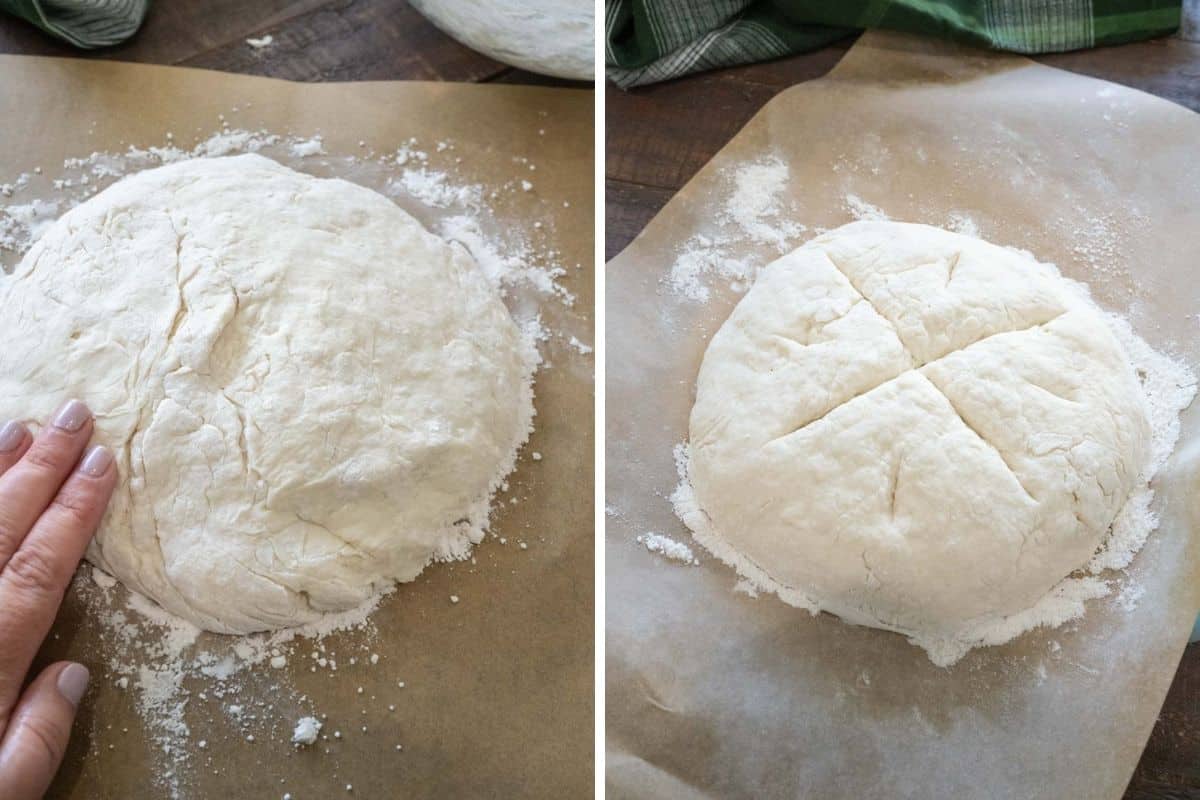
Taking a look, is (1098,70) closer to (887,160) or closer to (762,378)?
(887,160)

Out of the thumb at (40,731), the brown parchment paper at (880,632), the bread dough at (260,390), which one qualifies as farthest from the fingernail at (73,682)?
the brown parchment paper at (880,632)

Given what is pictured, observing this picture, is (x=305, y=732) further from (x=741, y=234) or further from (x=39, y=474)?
(x=741, y=234)

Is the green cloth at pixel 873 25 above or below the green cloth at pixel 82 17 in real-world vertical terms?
below

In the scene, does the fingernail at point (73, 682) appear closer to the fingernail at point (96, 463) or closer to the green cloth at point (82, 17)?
the fingernail at point (96, 463)

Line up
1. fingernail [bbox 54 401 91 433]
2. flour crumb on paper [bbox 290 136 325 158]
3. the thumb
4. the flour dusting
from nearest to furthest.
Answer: the thumb < fingernail [bbox 54 401 91 433] < the flour dusting < flour crumb on paper [bbox 290 136 325 158]

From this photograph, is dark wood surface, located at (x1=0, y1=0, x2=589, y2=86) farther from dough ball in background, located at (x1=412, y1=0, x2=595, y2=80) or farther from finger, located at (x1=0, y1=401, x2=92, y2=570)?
finger, located at (x1=0, y1=401, x2=92, y2=570)

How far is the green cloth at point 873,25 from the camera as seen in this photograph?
1713 mm

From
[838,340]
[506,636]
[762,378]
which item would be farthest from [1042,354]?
[506,636]

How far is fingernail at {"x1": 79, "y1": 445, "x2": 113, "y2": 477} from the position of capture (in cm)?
142

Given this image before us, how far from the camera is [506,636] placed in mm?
1517

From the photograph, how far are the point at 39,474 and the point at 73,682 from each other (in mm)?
335

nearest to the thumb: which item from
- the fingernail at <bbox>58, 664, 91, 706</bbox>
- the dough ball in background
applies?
the fingernail at <bbox>58, 664, 91, 706</bbox>

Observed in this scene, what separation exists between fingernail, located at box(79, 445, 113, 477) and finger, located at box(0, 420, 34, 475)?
12 centimetres

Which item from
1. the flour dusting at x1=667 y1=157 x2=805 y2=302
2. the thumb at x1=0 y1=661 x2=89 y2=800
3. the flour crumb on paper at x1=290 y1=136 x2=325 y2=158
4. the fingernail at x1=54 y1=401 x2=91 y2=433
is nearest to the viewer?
the thumb at x1=0 y1=661 x2=89 y2=800
